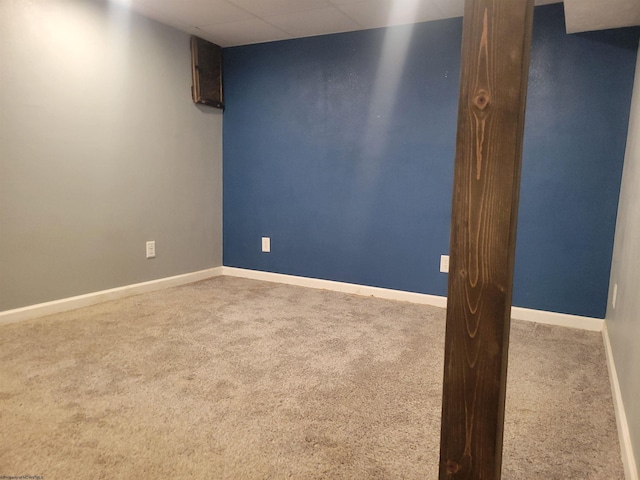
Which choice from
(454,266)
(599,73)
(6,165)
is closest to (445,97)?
(599,73)

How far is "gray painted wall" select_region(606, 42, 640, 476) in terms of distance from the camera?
139cm

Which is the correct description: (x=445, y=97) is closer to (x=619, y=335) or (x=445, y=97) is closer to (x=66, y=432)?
(x=619, y=335)

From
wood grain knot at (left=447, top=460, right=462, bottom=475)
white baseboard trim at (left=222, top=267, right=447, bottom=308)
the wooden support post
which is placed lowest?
white baseboard trim at (left=222, top=267, right=447, bottom=308)

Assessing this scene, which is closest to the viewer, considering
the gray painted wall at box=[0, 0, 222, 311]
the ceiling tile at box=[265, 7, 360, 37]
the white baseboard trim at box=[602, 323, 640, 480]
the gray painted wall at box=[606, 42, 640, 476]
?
the white baseboard trim at box=[602, 323, 640, 480]

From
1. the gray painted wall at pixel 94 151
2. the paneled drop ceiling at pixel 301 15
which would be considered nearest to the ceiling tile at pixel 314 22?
the paneled drop ceiling at pixel 301 15

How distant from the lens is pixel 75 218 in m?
2.80

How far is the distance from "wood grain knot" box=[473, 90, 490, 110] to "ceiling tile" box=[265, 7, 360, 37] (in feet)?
7.53

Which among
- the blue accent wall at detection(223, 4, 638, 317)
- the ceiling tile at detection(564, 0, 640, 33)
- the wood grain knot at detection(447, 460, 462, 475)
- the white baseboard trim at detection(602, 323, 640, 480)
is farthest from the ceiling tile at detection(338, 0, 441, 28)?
the wood grain knot at detection(447, 460, 462, 475)

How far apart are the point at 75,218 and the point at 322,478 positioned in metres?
2.29

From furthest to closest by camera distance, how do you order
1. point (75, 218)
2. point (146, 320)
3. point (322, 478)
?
1. point (75, 218)
2. point (146, 320)
3. point (322, 478)

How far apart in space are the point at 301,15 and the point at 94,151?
1.58 m

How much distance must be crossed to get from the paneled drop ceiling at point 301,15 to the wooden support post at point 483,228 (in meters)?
1.86

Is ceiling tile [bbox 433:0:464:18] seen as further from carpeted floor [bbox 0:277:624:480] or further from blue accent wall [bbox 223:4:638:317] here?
carpeted floor [bbox 0:277:624:480]

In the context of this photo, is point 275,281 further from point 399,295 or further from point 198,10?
point 198,10
